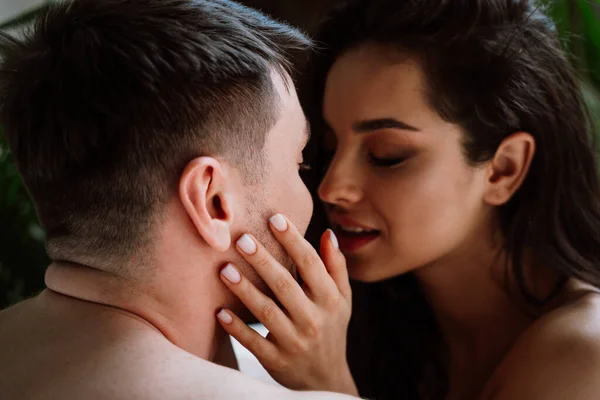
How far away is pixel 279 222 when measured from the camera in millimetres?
858

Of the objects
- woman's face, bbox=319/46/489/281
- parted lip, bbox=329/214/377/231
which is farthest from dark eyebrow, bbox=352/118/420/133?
parted lip, bbox=329/214/377/231

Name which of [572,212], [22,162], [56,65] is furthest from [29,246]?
[572,212]

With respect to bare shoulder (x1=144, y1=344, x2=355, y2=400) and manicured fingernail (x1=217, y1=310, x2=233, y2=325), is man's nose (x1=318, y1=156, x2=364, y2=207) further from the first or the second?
bare shoulder (x1=144, y1=344, x2=355, y2=400)

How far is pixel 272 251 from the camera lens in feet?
2.91

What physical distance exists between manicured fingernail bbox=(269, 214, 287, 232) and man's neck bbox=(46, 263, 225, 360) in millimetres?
110

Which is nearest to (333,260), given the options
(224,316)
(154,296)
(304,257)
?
(304,257)

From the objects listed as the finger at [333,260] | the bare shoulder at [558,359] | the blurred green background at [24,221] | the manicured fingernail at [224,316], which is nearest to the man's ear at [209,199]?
the manicured fingernail at [224,316]

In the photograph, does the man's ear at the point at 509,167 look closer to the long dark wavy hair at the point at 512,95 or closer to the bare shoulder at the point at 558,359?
the long dark wavy hair at the point at 512,95

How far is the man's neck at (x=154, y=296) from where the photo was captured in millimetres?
767

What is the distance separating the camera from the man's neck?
767 millimetres

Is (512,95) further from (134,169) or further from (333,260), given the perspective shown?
(134,169)

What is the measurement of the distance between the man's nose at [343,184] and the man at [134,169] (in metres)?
0.24

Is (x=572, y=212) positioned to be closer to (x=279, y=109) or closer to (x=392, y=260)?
(x=392, y=260)

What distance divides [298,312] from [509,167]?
0.42 m
